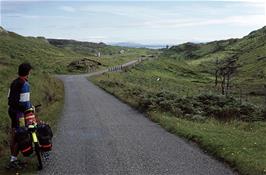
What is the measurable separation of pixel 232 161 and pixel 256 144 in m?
2.24

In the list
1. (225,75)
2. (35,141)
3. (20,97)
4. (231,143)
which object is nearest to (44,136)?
(35,141)

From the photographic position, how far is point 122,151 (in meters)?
12.7

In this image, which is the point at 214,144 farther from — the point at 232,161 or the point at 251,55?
the point at 251,55

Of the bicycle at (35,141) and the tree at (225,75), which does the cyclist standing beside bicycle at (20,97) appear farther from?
the tree at (225,75)

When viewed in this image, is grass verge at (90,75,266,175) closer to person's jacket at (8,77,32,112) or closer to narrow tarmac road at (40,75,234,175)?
narrow tarmac road at (40,75,234,175)

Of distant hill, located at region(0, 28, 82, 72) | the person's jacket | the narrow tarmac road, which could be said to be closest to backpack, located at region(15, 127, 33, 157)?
the person's jacket

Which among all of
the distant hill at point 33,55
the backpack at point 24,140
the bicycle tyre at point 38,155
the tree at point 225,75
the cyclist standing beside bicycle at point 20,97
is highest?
the cyclist standing beside bicycle at point 20,97

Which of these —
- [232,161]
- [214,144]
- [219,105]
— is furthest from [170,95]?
[232,161]

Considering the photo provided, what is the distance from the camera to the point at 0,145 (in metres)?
13.2

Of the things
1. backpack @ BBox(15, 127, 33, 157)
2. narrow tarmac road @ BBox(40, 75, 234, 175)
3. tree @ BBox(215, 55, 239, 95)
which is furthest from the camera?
tree @ BBox(215, 55, 239, 95)

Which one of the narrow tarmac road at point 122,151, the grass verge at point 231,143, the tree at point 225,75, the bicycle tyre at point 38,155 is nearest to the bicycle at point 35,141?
the bicycle tyre at point 38,155

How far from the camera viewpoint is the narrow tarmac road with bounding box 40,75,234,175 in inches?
417

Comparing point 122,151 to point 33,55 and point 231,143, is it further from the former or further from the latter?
point 33,55

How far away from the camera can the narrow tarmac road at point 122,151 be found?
10592 mm
